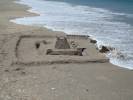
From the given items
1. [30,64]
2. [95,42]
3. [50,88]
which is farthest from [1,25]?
[50,88]

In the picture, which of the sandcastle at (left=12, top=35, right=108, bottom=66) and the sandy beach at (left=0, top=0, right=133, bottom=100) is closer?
the sandy beach at (left=0, top=0, right=133, bottom=100)

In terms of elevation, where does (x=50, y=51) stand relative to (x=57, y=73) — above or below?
above

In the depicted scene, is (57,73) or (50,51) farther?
(50,51)

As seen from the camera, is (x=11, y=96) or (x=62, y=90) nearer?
(x=11, y=96)

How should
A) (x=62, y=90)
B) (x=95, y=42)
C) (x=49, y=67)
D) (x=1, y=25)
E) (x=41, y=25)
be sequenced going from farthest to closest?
(x=41, y=25)
(x=1, y=25)
(x=95, y=42)
(x=49, y=67)
(x=62, y=90)

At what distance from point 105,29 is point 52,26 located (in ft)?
14.3

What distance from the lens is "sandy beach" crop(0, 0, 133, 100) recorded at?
10062 mm

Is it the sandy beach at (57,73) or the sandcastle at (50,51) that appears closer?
the sandy beach at (57,73)

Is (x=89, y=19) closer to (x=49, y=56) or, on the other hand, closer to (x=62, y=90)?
(x=49, y=56)

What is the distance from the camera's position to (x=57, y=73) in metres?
12.1

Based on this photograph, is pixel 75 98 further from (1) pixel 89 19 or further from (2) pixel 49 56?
(1) pixel 89 19

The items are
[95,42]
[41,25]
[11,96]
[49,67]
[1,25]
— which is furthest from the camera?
[41,25]

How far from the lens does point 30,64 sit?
42.8ft

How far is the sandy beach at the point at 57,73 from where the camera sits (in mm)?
10062
